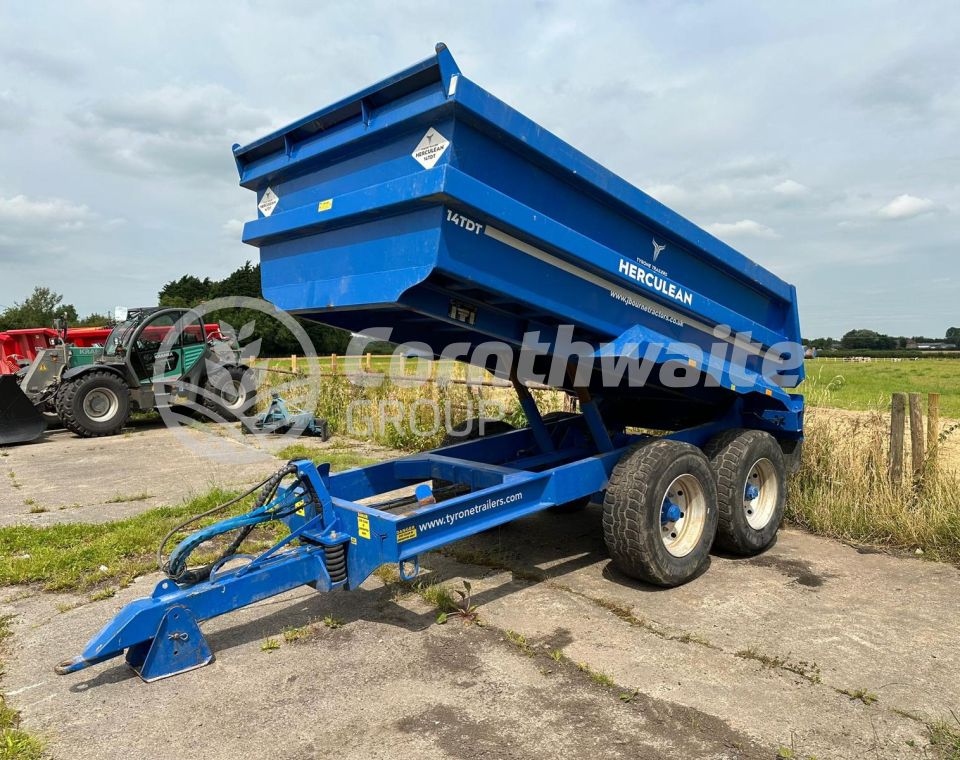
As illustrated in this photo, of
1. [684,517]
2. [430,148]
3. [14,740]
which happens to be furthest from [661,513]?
[14,740]

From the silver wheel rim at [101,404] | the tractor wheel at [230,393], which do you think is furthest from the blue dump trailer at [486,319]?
the tractor wheel at [230,393]

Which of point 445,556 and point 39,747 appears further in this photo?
point 445,556

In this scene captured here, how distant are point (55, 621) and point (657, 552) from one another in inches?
143

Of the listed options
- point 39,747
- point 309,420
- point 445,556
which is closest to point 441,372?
point 309,420

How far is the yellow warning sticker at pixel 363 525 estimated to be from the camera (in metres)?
3.67

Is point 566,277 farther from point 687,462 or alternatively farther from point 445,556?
point 445,556

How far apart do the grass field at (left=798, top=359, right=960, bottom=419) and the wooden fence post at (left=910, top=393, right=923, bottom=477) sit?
28.1 inches

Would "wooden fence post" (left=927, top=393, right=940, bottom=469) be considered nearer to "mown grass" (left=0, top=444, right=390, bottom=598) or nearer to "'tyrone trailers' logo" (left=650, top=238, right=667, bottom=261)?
"'tyrone trailers' logo" (left=650, top=238, right=667, bottom=261)

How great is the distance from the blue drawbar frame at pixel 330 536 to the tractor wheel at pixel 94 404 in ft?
30.7

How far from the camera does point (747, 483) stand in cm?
536

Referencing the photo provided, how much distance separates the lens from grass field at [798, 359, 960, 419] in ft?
25.8

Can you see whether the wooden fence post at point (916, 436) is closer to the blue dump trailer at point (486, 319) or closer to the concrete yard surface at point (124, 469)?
the blue dump trailer at point (486, 319)

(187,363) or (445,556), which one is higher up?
(187,363)

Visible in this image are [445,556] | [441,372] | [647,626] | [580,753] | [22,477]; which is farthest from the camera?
[441,372]
